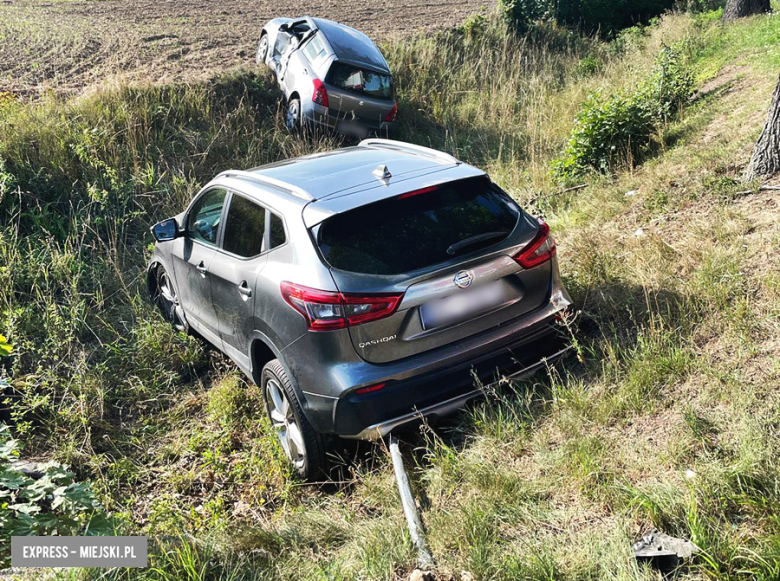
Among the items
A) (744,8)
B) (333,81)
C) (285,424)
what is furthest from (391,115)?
(744,8)

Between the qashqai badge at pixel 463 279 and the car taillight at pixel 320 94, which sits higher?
the qashqai badge at pixel 463 279

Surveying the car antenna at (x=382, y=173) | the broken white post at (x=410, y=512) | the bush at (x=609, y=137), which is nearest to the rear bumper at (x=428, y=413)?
the broken white post at (x=410, y=512)

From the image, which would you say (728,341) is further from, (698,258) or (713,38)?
(713,38)

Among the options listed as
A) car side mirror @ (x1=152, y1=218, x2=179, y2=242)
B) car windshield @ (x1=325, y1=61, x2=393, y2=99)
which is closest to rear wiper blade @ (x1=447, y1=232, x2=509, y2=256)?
car side mirror @ (x1=152, y1=218, x2=179, y2=242)

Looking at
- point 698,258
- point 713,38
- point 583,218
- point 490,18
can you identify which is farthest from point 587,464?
point 490,18

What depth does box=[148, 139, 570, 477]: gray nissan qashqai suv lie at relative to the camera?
381 cm

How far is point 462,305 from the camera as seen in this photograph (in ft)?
13.0

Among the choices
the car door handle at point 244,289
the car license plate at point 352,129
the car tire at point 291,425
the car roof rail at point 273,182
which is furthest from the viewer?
the car license plate at point 352,129

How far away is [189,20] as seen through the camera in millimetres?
17156

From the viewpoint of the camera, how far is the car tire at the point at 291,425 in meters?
4.18

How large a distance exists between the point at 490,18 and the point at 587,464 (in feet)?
54.5

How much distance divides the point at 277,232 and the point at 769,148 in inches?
176

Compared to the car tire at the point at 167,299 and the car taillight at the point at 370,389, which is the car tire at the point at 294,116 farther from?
the car taillight at the point at 370,389

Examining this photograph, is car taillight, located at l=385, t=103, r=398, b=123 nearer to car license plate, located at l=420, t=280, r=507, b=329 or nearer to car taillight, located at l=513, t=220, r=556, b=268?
car taillight, located at l=513, t=220, r=556, b=268
